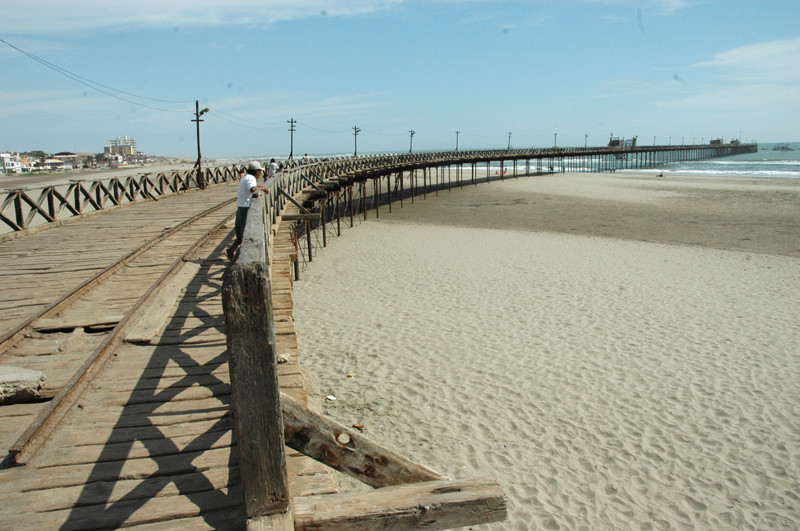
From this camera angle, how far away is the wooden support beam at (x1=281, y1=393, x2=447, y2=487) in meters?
2.85

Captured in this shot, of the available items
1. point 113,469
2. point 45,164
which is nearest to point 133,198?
point 113,469

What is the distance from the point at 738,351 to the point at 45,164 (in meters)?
122

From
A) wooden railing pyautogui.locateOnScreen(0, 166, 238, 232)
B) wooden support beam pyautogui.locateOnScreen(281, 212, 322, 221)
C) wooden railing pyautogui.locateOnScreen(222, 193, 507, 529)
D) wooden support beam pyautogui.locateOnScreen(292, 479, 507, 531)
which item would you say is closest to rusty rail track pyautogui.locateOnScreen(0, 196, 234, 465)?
wooden support beam pyautogui.locateOnScreen(281, 212, 322, 221)

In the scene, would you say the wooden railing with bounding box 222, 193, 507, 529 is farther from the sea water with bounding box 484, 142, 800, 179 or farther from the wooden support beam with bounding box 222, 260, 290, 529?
the sea water with bounding box 484, 142, 800, 179

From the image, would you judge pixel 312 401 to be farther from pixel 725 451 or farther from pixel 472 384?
pixel 725 451

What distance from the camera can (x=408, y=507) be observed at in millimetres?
2613

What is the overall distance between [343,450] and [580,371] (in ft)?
20.0

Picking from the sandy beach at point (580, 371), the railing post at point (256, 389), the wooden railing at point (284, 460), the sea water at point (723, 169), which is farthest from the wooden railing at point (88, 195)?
the sea water at point (723, 169)

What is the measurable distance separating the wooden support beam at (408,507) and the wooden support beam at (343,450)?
0.22 metres

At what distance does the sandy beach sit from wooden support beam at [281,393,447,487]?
2.57 metres

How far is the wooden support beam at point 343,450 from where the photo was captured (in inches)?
112

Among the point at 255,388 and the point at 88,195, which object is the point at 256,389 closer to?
the point at 255,388

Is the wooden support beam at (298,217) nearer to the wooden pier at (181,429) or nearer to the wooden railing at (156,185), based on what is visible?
the wooden railing at (156,185)

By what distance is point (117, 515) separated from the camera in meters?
2.70
